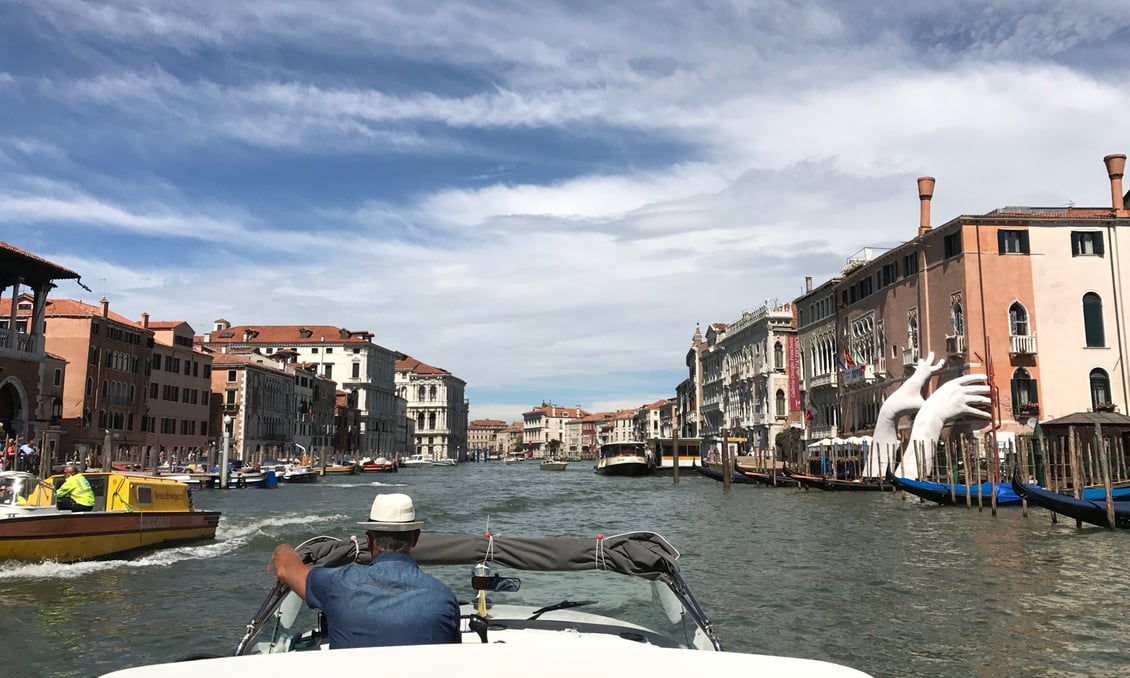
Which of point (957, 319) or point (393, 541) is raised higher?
point (957, 319)

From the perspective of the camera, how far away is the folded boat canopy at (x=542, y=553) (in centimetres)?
449

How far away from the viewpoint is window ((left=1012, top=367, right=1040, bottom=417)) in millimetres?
31031

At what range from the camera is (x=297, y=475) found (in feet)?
160

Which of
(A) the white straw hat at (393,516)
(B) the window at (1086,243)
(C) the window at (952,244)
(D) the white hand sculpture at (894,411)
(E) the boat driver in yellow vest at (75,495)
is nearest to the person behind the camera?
(A) the white straw hat at (393,516)

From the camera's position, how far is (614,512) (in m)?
26.5

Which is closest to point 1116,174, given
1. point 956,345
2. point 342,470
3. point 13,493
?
point 956,345

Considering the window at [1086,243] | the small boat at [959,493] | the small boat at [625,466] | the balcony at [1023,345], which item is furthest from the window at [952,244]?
the small boat at [625,466]

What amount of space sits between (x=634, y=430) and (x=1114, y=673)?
485ft

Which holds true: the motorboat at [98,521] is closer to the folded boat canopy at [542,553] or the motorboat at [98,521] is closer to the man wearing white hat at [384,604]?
the folded boat canopy at [542,553]

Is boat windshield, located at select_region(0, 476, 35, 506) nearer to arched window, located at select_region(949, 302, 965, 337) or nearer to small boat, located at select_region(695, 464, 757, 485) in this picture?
arched window, located at select_region(949, 302, 965, 337)

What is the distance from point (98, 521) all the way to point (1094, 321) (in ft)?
105

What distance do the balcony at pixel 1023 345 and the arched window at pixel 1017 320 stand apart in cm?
34

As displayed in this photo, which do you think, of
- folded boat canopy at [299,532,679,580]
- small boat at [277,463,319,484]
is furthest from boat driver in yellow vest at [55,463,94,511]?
small boat at [277,463,319,484]

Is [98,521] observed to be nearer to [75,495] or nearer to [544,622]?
[75,495]
